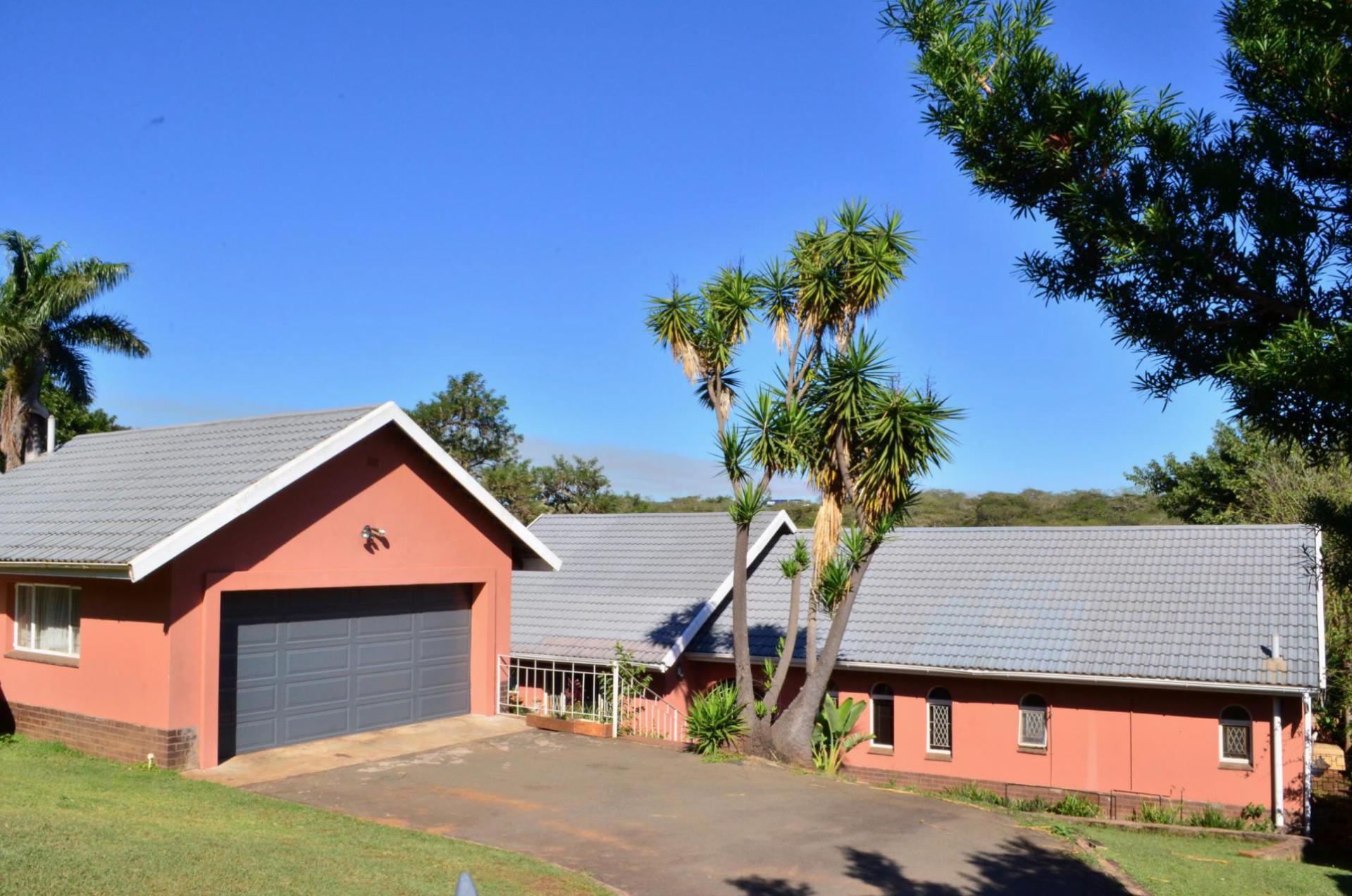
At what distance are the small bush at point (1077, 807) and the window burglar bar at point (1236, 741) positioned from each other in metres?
2.28

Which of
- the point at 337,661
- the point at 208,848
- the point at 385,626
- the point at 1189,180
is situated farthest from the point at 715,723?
the point at 1189,180

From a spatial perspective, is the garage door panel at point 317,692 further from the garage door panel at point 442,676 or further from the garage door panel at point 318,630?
the garage door panel at point 442,676

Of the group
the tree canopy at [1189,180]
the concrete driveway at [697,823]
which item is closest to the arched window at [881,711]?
the concrete driveway at [697,823]

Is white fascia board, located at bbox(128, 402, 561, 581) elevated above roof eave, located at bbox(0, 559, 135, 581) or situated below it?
above

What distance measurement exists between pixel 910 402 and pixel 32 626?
12.3 metres

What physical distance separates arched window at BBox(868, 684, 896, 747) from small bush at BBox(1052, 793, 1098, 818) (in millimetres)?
3376

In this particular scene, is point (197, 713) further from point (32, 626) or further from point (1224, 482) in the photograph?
point (1224, 482)

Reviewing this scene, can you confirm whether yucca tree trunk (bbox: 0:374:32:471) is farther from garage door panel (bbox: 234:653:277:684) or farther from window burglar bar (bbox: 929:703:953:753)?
window burglar bar (bbox: 929:703:953:753)

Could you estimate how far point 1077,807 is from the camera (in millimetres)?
18234

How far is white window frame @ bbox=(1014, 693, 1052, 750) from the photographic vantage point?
19.6 meters

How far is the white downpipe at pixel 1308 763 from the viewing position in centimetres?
1728

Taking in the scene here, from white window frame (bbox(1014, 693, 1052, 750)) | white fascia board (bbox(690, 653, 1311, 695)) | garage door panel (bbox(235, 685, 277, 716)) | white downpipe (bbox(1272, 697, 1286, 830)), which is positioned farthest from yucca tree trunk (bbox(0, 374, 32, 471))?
white downpipe (bbox(1272, 697, 1286, 830))

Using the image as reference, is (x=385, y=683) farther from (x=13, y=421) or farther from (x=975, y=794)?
(x=13, y=421)

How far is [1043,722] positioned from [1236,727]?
3.03 meters
